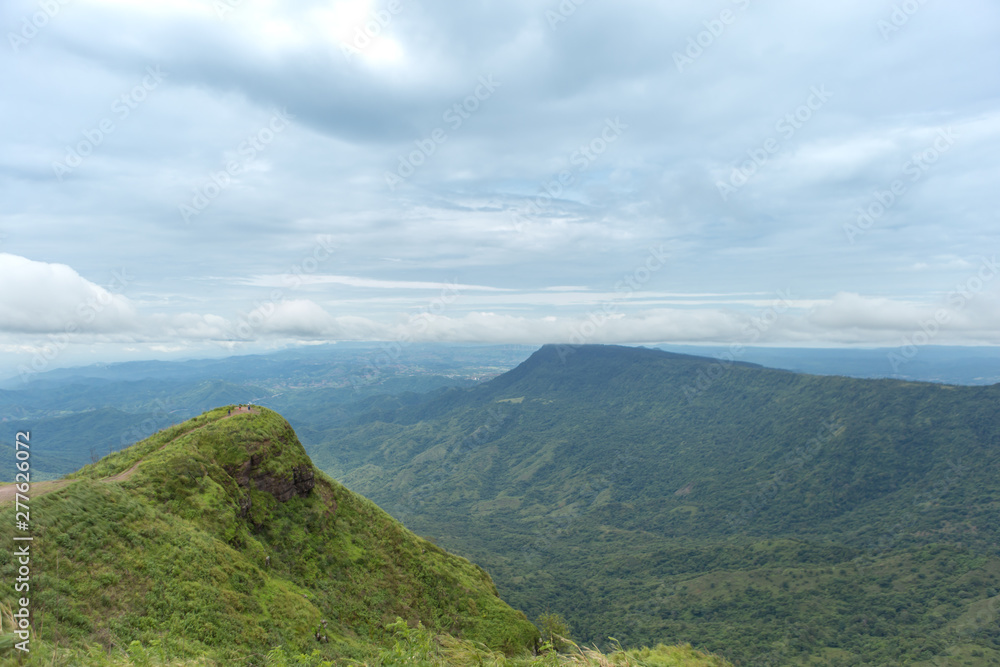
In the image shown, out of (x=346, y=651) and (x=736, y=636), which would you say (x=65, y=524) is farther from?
(x=736, y=636)

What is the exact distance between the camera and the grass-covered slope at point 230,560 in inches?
1196

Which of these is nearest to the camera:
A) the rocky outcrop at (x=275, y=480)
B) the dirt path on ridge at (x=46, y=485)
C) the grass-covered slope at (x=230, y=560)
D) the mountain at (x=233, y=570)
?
the mountain at (x=233, y=570)

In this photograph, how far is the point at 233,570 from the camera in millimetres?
41625

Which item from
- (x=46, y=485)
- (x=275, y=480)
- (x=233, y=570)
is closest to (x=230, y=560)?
(x=233, y=570)

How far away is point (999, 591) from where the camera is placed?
635 ft

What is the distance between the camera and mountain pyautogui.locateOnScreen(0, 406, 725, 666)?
2678 cm

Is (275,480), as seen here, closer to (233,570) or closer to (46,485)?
(233,570)

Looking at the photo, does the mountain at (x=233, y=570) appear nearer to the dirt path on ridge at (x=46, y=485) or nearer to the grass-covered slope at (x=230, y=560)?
the grass-covered slope at (x=230, y=560)

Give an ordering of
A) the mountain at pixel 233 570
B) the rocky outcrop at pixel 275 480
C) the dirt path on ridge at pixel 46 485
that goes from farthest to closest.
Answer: the rocky outcrop at pixel 275 480
the dirt path on ridge at pixel 46 485
the mountain at pixel 233 570

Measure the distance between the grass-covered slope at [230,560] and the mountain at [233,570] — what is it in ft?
0.49

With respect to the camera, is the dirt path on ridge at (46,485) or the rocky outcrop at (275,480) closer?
the dirt path on ridge at (46,485)

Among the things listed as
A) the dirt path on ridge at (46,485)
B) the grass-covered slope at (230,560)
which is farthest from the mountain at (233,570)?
the dirt path on ridge at (46,485)

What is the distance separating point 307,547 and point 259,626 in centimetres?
1977

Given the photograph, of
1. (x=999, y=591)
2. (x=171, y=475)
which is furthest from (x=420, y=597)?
(x=999, y=591)
